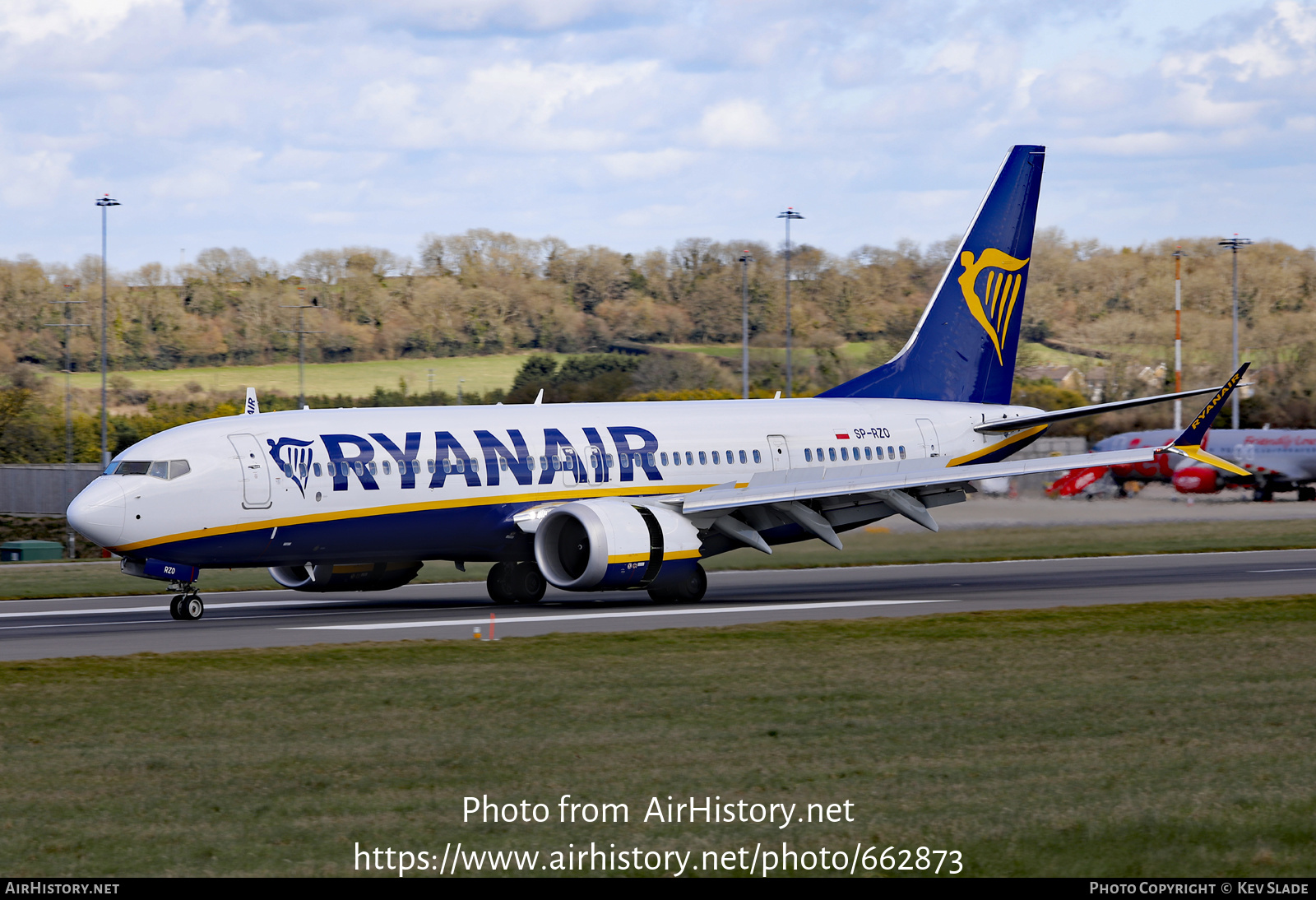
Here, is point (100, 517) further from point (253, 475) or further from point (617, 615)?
point (617, 615)

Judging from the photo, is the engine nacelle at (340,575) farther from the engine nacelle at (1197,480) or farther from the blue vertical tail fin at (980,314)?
the engine nacelle at (1197,480)

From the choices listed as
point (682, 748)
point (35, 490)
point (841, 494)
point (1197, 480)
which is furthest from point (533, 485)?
point (1197, 480)

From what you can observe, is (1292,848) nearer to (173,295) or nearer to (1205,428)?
(1205,428)

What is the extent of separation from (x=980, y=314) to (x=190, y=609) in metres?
20.1

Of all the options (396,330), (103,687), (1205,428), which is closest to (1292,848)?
(103,687)

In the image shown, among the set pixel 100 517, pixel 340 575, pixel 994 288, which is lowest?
pixel 340 575

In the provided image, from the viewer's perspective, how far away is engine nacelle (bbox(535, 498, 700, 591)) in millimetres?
27141

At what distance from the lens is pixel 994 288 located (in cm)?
3741

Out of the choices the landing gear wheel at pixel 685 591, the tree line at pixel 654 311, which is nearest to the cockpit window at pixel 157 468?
the landing gear wheel at pixel 685 591

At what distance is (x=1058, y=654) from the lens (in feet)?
65.7

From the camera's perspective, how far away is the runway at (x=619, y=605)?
23.9 metres

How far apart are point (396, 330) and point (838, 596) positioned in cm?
12560

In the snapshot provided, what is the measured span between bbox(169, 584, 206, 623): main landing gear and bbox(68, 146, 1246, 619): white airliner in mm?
29

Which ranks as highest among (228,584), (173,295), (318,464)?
(173,295)
